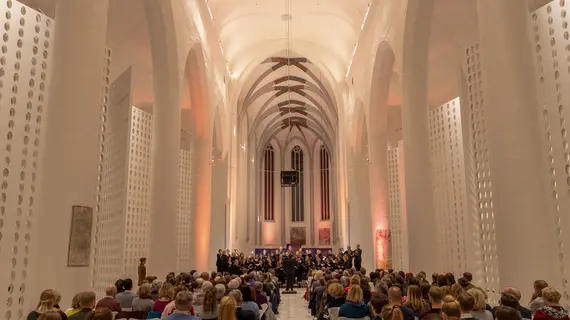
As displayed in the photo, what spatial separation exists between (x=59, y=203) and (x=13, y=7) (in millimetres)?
2545

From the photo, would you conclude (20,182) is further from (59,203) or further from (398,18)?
(398,18)

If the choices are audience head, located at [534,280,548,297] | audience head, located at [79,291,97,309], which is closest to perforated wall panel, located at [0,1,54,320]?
audience head, located at [79,291,97,309]

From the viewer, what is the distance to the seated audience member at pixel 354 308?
5.12 m

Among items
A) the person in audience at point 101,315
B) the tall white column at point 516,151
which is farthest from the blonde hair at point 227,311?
the tall white column at point 516,151

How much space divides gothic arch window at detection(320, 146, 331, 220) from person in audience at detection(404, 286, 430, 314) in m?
33.3

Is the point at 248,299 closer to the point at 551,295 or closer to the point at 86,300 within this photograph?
the point at 86,300

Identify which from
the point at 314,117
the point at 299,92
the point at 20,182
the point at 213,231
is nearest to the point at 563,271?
the point at 20,182

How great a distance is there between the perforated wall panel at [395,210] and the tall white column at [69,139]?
10.4 m

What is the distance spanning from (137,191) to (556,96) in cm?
919

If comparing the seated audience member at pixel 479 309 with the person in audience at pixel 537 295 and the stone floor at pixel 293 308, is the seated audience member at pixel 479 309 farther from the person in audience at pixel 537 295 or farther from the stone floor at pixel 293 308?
the stone floor at pixel 293 308

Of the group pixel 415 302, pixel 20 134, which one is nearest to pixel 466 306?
pixel 415 302

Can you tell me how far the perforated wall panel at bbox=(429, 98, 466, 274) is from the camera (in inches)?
425

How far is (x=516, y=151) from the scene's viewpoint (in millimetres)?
5898

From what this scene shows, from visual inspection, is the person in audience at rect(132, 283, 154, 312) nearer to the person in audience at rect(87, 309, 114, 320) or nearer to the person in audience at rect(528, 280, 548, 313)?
the person in audience at rect(87, 309, 114, 320)
